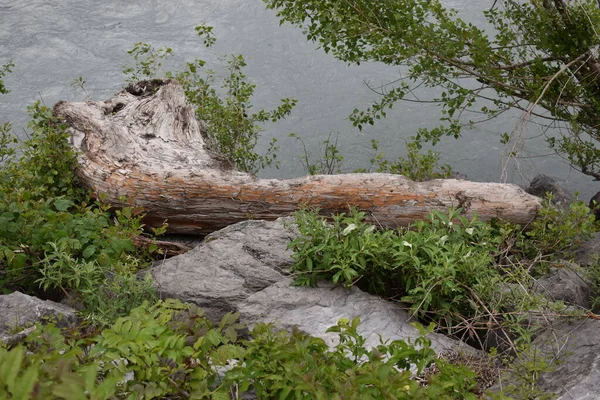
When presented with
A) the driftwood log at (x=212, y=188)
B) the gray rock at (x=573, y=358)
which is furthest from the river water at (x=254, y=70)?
the gray rock at (x=573, y=358)

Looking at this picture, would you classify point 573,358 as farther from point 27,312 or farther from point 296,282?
point 27,312

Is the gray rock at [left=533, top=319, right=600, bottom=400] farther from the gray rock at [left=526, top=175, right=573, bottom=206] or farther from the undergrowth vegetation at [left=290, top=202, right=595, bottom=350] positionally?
the gray rock at [left=526, top=175, right=573, bottom=206]

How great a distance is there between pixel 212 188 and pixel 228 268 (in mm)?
1149

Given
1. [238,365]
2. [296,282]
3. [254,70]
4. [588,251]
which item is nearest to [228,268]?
[296,282]

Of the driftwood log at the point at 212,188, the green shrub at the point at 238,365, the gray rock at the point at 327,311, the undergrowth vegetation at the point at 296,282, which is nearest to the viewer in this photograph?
the green shrub at the point at 238,365

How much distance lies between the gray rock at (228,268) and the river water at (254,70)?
15.1 feet

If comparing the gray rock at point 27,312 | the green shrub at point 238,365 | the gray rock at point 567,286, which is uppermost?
the green shrub at point 238,365

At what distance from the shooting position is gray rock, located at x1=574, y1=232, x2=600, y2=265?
512 cm

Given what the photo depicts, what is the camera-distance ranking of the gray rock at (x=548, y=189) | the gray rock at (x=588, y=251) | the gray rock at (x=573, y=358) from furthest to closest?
the gray rock at (x=548, y=189) → the gray rock at (x=588, y=251) → the gray rock at (x=573, y=358)

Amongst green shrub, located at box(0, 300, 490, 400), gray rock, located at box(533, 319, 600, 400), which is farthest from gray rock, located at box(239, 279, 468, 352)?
green shrub, located at box(0, 300, 490, 400)

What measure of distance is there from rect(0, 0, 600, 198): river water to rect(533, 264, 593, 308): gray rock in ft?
14.9

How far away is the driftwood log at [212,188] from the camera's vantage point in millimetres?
5559

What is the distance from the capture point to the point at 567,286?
15.4 feet

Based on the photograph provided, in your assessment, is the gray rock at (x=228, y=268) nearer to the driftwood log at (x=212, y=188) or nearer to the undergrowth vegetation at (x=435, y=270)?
the undergrowth vegetation at (x=435, y=270)
